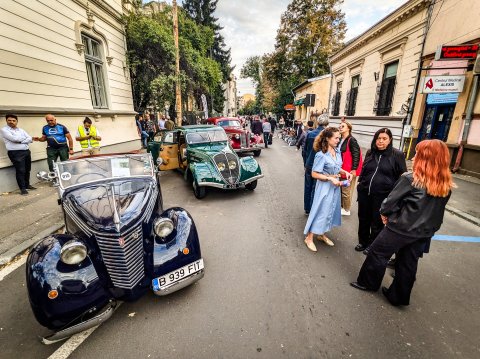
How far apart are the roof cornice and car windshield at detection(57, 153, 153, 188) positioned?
12352mm

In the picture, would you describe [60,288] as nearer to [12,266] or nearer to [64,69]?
[12,266]

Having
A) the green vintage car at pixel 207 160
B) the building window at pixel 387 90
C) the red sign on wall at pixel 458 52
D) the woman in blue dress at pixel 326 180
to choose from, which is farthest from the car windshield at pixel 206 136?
the building window at pixel 387 90

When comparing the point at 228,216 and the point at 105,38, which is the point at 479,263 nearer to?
the point at 228,216

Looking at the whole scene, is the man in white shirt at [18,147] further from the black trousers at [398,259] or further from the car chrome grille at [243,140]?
the black trousers at [398,259]

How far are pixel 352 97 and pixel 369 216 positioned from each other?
15246mm

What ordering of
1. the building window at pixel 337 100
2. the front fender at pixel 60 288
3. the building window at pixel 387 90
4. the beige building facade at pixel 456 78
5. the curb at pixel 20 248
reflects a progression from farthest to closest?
the building window at pixel 337 100 < the building window at pixel 387 90 < the beige building facade at pixel 456 78 < the curb at pixel 20 248 < the front fender at pixel 60 288

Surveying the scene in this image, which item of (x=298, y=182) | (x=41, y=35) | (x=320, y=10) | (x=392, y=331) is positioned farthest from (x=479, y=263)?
(x=320, y=10)

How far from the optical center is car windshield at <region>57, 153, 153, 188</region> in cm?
304

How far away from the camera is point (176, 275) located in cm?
248

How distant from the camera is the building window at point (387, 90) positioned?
459 inches

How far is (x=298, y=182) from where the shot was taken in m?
7.35

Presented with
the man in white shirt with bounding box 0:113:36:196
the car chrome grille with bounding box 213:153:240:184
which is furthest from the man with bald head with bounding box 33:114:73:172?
the car chrome grille with bounding box 213:153:240:184

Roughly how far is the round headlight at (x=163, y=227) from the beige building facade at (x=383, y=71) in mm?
11640

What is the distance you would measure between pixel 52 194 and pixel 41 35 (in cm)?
486
